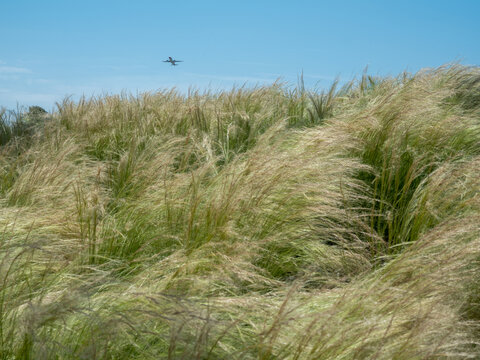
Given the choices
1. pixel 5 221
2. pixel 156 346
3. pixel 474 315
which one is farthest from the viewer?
pixel 5 221

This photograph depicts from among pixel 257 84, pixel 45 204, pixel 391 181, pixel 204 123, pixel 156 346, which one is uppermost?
pixel 257 84

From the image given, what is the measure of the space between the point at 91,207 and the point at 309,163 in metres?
1.56

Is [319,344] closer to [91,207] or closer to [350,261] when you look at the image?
[350,261]

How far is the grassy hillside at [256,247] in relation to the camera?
73.8 inches

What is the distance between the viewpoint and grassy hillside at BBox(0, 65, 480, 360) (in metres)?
1.88

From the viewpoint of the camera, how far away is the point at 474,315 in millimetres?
2318

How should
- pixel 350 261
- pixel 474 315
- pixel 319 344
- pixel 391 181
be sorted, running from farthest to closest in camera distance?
pixel 391 181, pixel 350 261, pixel 474 315, pixel 319 344

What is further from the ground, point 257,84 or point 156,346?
point 257,84

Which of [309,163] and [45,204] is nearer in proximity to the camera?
[309,163]

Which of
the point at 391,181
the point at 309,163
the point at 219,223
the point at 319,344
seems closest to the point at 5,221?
the point at 219,223

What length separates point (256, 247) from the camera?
2.85 metres

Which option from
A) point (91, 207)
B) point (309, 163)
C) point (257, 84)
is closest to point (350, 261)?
point (309, 163)

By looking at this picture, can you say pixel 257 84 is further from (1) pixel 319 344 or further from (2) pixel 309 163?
(1) pixel 319 344

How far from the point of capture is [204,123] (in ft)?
18.8
